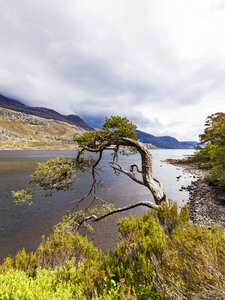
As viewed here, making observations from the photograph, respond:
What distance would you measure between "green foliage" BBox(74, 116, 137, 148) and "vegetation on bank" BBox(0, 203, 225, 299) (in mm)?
4593

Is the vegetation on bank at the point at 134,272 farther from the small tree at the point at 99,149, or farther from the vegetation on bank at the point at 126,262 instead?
the small tree at the point at 99,149

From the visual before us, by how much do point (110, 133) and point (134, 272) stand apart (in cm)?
610

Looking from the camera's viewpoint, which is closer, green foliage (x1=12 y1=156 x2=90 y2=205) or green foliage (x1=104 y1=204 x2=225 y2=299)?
green foliage (x1=104 y1=204 x2=225 y2=299)

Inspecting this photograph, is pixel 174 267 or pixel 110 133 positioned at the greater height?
pixel 110 133

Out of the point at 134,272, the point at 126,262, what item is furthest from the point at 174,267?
the point at 126,262

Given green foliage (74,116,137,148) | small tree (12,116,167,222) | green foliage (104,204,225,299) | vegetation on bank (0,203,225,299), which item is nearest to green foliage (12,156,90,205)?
small tree (12,116,167,222)

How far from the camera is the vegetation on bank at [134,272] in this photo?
252 centimetres

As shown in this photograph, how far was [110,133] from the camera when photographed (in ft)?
25.2

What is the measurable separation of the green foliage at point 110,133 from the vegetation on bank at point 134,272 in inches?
181

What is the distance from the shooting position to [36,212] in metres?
17.4

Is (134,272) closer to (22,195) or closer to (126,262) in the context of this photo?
(126,262)

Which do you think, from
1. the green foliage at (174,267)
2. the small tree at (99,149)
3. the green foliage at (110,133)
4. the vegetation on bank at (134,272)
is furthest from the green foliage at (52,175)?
the green foliage at (174,267)

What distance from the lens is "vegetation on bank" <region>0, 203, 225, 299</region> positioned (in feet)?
8.26

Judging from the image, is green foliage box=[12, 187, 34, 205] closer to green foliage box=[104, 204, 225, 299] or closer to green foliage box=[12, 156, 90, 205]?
green foliage box=[12, 156, 90, 205]
